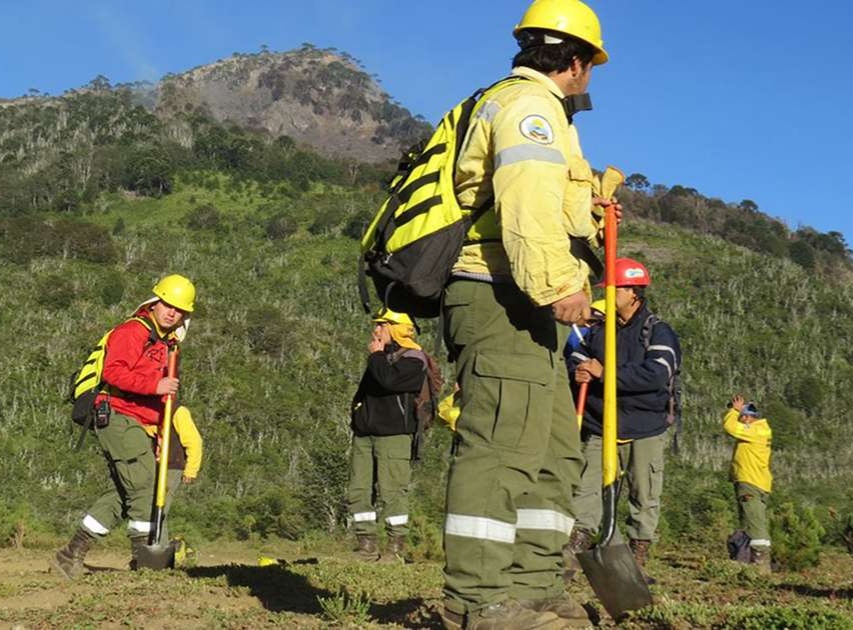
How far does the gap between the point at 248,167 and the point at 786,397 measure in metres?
45.3

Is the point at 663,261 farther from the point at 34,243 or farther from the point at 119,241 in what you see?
the point at 34,243

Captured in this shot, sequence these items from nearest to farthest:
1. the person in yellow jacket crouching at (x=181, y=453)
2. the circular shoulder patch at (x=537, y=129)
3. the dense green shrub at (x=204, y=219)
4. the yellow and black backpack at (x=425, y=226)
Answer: the circular shoulder patch at (x=537, y=129) → the yellow and black backpack at (x=425, y=226) → the person in yellow jacket crouching at (x=181, y=453) → the dense green shrub at (x=204, y=219)

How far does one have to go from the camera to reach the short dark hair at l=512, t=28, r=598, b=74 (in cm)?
392

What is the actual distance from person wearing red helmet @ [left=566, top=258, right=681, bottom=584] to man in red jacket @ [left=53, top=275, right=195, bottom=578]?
285 cm

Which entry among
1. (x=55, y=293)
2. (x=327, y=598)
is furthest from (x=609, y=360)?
(x=55, y=293)

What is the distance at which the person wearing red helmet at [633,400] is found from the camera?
662cm

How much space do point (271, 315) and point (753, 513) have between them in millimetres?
32867

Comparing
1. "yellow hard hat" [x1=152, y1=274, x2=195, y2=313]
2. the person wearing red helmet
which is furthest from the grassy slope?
"yellow hard hat" [x1=152, y1=274, x2=195, y2=313]

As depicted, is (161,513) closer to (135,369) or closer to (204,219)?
(135,369)

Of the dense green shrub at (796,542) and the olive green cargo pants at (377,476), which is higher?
the olive green cargo pants at (377,476)

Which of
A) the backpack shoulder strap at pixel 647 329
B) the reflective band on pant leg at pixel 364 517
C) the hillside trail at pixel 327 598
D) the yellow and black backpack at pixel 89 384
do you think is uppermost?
the backpack shoulder strap at pixel 647 329

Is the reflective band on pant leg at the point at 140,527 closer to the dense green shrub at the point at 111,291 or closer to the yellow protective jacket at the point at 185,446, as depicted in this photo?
the yellow protective jacket at the point at 185,446

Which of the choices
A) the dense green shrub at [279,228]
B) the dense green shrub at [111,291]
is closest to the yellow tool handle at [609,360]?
the dense green shrub at [111,291]

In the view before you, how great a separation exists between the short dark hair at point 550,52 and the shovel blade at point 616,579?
76.7 inches
